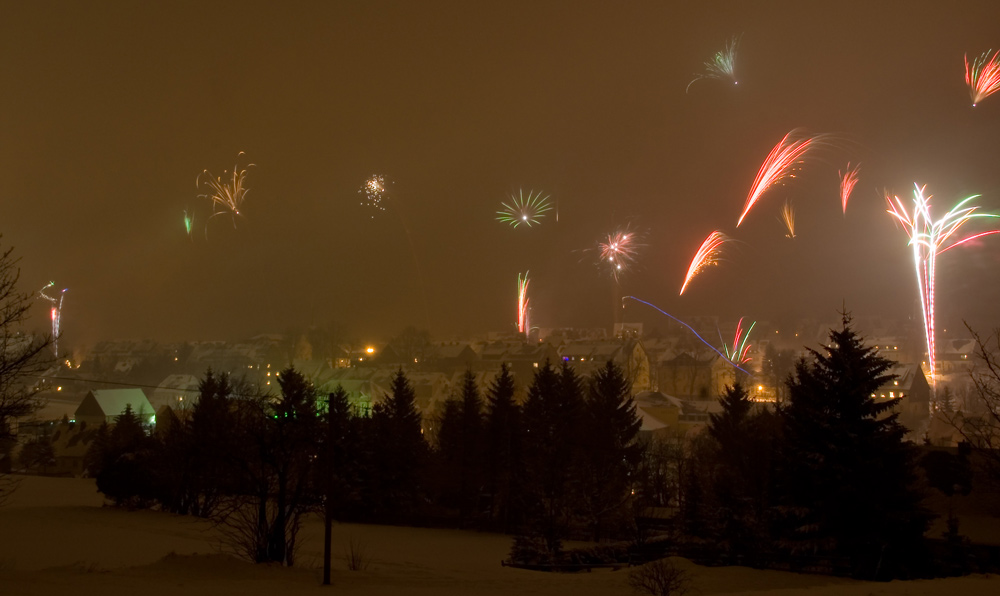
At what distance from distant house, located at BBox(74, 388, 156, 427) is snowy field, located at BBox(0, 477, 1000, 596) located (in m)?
40.8

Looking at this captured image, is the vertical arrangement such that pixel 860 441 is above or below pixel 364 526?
above

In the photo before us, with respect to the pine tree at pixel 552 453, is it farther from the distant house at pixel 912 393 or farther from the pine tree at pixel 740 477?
the distant house at pixel 912 393

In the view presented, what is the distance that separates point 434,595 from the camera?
13.1 m

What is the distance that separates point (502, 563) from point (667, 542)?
5.90 m

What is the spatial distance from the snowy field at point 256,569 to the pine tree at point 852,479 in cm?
137

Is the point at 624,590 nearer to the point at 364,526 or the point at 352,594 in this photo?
the point at 352,594

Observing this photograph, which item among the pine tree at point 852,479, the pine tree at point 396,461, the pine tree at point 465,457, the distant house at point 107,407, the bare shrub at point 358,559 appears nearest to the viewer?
the bare shrub at point 358,559

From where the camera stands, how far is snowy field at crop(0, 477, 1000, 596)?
1130 cm

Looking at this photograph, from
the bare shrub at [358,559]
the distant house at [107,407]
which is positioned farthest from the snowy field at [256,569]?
the distant house at [107,407]

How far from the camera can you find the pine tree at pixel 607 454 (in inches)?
1114

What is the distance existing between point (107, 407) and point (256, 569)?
63.5 meters

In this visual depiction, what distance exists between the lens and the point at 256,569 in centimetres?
1360

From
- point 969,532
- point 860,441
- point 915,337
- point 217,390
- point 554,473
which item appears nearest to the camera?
point 860,441

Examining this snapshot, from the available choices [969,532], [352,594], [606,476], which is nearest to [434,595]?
[352,594]
